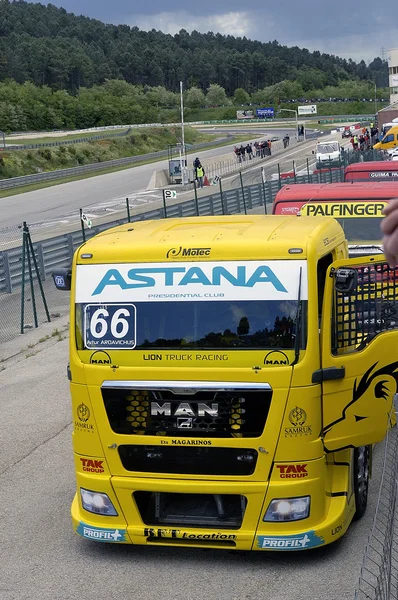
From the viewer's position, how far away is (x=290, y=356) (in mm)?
6281

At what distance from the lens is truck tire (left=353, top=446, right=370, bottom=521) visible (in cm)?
698

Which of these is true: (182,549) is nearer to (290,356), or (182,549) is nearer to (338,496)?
(338,496)

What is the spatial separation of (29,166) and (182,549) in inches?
2905

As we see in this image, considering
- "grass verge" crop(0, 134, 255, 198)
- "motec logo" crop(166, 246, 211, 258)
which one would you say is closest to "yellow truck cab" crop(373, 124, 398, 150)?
"grass verge" crop(0, 134, 255, 198)

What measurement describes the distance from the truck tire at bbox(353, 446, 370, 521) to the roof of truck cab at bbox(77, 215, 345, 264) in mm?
1627

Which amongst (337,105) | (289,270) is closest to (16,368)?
(289,270)

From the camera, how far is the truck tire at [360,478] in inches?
275

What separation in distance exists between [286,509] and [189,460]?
75 centimetres

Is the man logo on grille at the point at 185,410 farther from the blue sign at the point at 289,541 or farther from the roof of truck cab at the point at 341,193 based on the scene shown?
the roof of truck cab at the point at 341,193

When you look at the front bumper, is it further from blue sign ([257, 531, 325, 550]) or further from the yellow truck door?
the yellow truck door

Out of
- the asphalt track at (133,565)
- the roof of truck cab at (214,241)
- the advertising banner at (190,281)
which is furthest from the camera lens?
the roof of truck cab at (214,241)

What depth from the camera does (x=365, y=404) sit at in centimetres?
643

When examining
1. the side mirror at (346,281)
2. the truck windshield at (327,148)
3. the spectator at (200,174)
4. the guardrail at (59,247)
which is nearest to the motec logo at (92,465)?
the side mirror at (346,281)

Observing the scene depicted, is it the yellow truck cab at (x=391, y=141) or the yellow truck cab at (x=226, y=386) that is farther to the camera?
the yellow truck cab at (x=391, y=141)
